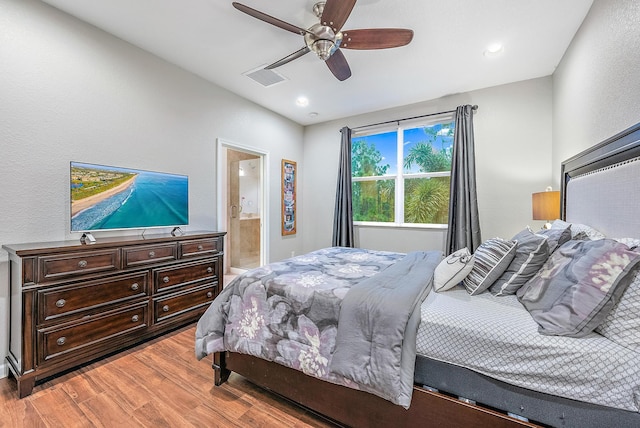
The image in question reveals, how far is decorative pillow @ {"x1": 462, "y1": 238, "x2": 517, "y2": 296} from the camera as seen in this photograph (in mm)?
1586

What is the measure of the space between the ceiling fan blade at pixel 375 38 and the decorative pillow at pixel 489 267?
5.39 ft

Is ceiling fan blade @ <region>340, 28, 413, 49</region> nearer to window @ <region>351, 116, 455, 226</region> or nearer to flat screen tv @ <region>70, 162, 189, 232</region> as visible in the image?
window @ <region>351, 116, 455, 226</region>

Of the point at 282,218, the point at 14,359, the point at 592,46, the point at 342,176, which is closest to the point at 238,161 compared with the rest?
the point at 282,218

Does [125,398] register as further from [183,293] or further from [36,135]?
[36,135]

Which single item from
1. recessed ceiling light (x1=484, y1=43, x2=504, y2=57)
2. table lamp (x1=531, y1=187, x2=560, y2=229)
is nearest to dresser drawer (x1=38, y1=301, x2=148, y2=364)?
table lamp (x1=531, y1=187, x2=560, y2=229)

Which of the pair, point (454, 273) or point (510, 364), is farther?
point (454, 273)

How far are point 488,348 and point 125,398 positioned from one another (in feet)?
7.19

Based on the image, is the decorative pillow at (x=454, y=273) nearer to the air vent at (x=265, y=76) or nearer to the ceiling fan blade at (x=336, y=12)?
the ceiling fan blade at (x=336, y=12)

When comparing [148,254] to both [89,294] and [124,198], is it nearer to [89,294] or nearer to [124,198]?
[89,294]

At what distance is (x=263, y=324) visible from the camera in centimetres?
168

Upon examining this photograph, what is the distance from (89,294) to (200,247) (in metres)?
0.99

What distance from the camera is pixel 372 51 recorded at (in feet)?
8.91

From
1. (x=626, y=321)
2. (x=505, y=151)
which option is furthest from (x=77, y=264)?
(x=505, y=151)

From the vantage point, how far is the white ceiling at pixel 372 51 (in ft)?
7.00
